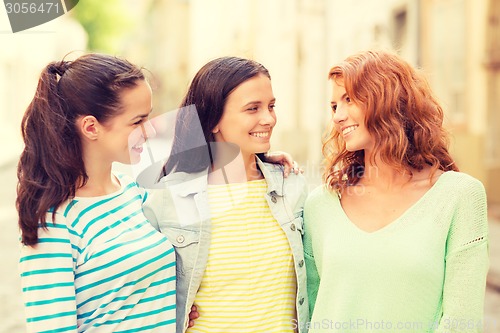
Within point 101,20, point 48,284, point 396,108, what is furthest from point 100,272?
point 101,20

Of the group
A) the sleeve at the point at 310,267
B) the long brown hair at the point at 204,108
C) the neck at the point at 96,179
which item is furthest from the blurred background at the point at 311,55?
the sleeve at the point at 310,267

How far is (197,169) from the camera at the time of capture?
2.69 meters

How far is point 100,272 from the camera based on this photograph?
2.14 metres

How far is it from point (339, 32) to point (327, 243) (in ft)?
44.3

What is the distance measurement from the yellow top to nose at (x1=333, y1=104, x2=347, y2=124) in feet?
1.64

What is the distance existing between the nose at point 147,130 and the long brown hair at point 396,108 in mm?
756

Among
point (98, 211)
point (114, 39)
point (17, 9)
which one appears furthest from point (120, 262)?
point (114, 39)

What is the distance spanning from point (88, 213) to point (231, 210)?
1.97 ft

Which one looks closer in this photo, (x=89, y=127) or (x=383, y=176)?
(x=89, y=127)

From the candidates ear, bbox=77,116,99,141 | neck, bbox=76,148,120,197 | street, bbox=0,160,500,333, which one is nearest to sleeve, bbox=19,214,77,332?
neck, bbox=76,148,120,197

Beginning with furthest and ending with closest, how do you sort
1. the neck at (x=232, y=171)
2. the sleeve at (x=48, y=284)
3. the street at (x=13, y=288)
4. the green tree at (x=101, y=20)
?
the green tree at (x=101, y=20), the street at (x=13, y=288), the neck at (x=232, y=171), the sleeve at (x=48, y=284)

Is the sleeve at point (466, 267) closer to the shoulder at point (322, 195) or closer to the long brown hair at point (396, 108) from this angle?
the long brown hair at point (396, 108)

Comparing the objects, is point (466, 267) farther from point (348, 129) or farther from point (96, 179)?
point (96, 179)

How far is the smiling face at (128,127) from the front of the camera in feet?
7.68
